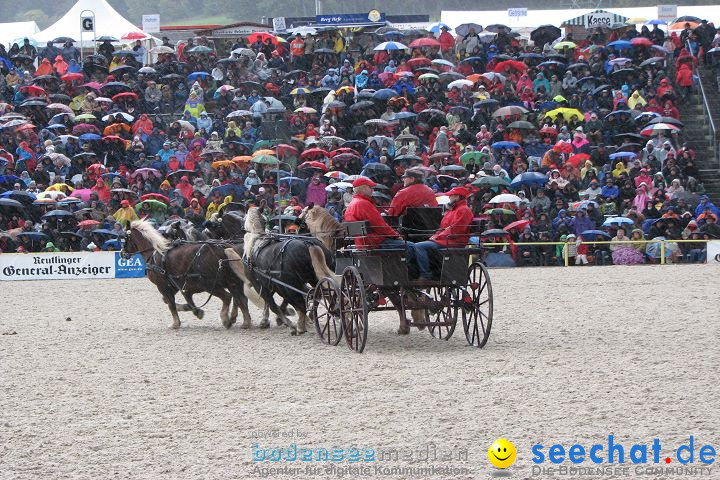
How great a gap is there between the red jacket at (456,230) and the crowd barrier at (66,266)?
1417 cm

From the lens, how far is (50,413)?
357 inches

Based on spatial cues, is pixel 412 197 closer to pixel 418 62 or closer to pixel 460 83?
pixel 460 83

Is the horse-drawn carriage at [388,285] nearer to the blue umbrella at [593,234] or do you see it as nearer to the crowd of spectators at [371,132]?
the crowd of spectators at [371,132]

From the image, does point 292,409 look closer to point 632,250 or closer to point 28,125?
point 632,250

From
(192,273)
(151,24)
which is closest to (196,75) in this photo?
(151,24)

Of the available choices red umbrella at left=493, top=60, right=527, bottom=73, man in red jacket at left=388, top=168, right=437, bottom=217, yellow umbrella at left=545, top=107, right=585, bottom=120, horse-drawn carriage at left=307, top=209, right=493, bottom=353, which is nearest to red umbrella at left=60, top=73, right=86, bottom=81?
red umbrella at left=493, top=60, right=527, bottom=73

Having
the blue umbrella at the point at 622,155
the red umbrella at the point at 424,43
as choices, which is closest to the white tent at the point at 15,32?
the red umbrella at the point at 424,43

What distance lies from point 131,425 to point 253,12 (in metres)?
83.4

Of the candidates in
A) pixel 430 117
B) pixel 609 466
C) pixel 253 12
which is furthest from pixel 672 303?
pixel 253 12

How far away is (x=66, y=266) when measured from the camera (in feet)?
83.4

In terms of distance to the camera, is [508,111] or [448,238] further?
[508,111]

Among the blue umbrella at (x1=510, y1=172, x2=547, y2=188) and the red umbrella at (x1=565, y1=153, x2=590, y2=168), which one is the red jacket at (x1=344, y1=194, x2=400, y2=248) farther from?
the red umbrella at (x1=565, y1=153, x2=590, y2=168)

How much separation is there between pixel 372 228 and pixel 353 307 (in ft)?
2.83

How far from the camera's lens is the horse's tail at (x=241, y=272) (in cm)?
1479
